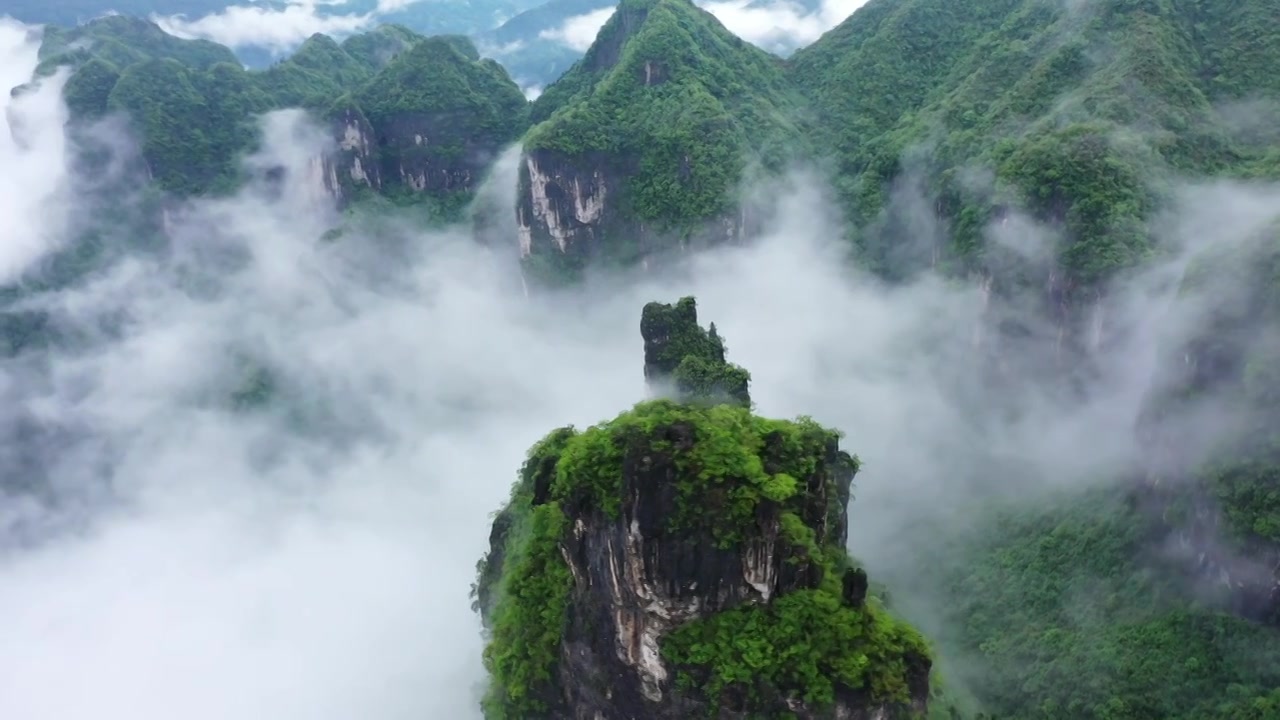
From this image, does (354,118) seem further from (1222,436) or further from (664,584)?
(1222,436)

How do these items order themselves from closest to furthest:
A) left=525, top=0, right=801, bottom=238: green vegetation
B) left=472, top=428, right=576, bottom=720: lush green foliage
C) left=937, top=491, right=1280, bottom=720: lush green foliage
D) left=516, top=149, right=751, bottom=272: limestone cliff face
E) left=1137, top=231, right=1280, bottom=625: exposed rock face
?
left=472, top=428, right=576, bottom=720: lush green foliage, left=937, top=491, right=1280, bottom=720: lush green foliage, left=1137, top=231, right=1280, bottom=625: exposed rock face, left=516, top=149, right=751, bottom=272: limestone cliff face, left=525, top=0, right=801, bottom=238: green vegetation

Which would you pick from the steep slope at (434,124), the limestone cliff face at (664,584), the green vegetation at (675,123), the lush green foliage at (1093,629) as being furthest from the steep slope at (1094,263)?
the steep slope at (434,124)

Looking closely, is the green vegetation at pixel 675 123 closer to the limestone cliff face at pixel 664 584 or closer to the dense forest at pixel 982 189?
the dense forest at pixel 982 189

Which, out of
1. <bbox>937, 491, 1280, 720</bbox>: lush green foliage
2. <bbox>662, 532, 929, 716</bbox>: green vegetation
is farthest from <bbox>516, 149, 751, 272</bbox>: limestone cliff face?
<bbox>662, 532, 929, 716</bbox>: green vegetation

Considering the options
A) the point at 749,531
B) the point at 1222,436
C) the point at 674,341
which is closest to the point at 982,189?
the point at 674,341

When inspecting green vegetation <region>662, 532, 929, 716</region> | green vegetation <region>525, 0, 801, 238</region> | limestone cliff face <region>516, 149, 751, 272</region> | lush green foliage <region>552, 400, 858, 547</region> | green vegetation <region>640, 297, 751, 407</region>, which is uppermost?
green vegetation <region>525, 0, 801, 238</region>

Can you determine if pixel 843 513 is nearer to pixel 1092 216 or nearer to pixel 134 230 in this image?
pixel 1092 216

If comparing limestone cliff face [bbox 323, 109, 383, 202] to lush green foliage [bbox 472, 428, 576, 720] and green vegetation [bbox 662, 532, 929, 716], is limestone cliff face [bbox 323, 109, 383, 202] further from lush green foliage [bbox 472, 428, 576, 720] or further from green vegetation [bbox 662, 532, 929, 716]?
green vegetation [bbox 662, 532, 929, 716]
